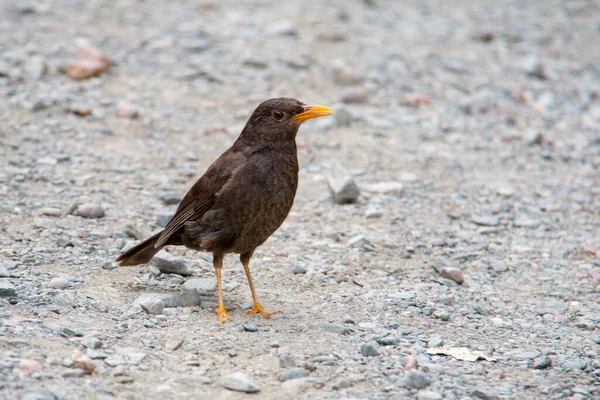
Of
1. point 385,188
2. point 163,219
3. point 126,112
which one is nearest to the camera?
point 163,219

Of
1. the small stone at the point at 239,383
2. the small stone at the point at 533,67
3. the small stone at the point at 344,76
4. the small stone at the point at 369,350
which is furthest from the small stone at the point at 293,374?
the small stone at the point at 533,67

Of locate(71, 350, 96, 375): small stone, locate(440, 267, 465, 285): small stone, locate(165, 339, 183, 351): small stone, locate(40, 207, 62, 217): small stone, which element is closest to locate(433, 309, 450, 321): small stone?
locate(440, 267, 465, 285): small stone

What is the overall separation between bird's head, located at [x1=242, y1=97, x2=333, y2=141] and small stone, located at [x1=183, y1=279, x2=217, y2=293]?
1236 mm

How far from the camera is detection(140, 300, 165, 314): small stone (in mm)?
5625

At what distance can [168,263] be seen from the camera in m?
6.55

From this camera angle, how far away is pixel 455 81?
12055 mm

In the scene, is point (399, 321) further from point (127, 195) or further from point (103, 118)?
point (103, 118)

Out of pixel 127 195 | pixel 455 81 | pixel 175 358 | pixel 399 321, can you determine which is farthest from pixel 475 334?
pixel 455 81

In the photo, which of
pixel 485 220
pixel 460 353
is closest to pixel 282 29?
pixel 485 220

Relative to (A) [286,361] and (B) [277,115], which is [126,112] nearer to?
(B) [277,115]

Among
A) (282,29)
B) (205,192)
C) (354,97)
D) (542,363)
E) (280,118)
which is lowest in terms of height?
(542,363)

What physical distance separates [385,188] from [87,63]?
14.6 ft

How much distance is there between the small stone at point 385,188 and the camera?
28.3ft

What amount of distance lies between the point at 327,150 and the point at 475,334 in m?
4.13
